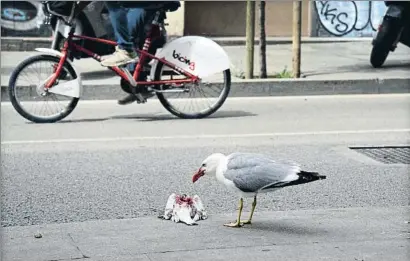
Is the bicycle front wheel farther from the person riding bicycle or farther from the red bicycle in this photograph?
the person riding bicycle

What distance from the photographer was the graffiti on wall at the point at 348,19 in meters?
17.8

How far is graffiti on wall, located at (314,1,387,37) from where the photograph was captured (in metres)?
17.8

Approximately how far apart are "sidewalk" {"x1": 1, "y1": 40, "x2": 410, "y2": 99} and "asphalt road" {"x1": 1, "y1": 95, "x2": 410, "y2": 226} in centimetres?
59

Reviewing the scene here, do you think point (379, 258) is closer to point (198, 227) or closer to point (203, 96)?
point (198, 227)

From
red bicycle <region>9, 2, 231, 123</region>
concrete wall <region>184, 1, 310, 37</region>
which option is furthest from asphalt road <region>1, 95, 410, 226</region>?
concrete wall <region>184, 1, 310, 37</region>

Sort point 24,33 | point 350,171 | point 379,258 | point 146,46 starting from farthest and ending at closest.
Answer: point 24,33 < point 146,46 < point 350,171 < point 379,258

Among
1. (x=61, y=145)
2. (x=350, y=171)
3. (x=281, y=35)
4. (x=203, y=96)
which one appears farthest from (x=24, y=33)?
(x=350, y=171)

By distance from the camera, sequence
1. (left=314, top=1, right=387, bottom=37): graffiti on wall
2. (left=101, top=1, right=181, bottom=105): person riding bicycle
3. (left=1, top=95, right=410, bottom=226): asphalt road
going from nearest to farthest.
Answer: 1. (left=1, top=95, right=410, bottom=226): asphalt road
2. (left=101, top=1, right=181, bottom=105): person riding bicycle
3. (left=314, top=1, right=387, bottom=37): graffiti on wall

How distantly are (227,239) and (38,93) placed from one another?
15.2ft

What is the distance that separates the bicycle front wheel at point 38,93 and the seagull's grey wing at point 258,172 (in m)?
4.29

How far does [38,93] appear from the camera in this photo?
9.43m

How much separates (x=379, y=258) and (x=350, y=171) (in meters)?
2.52

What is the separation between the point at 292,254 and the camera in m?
4.94

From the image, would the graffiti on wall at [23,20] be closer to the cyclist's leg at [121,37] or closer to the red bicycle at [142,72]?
the red bicycle at [142,72]
